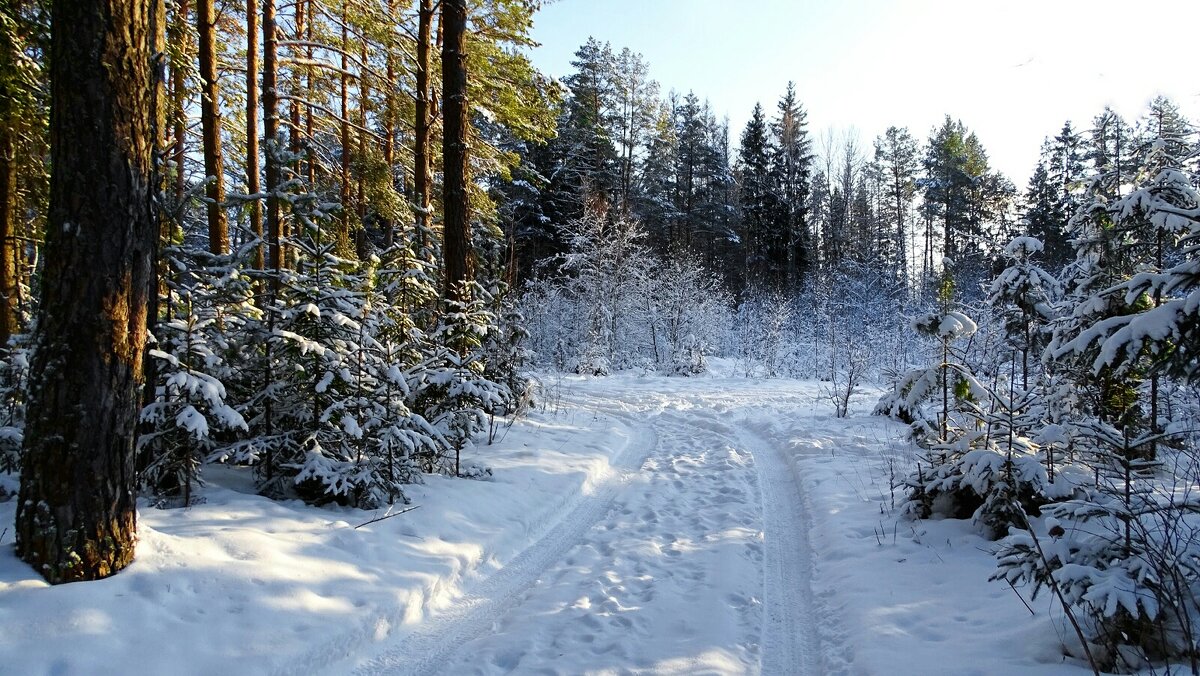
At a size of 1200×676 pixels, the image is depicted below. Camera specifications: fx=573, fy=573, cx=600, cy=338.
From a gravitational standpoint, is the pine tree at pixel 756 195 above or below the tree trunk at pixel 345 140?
above

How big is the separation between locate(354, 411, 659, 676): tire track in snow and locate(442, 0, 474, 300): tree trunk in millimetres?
3964

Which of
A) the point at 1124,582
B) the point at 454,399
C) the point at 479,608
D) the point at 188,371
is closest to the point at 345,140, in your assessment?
the point at 454,399

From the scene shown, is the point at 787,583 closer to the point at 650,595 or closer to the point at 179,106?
the point at 650,595

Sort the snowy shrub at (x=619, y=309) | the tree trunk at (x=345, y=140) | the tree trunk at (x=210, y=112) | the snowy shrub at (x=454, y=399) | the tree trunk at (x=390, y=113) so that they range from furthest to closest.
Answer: the snowy shrub at (x=619, y=309), the tree trunk at (x=390, y=113), the tree trunk at (x=345, y=140), the tree trunk at (x=210, y=112), the snowy shrub at (x=454, y=399)

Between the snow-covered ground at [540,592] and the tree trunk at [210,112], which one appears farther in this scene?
the tree trunk at [210,112]

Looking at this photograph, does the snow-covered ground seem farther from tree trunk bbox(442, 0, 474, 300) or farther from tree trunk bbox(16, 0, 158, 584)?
tree trunk bbox(442, 0, 474, 300)

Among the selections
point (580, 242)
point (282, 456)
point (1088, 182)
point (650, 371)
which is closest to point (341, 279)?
point (282, 456)

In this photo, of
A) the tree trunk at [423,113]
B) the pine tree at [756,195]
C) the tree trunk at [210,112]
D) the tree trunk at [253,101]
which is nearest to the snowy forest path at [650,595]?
the tree trunk at [210,112]

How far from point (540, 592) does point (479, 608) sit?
0.45 meters

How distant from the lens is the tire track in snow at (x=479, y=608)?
341 cm

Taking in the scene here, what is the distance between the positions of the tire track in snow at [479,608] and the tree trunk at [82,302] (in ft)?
5.68

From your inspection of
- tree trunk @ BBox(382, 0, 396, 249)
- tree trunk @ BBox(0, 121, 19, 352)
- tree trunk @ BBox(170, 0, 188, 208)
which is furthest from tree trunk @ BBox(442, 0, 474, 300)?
tree trunk @ BBox(0, 121, 19, 352)

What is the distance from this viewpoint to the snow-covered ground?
3082 mm

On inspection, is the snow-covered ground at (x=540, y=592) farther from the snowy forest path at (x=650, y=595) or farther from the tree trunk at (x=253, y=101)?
the tree trunk at (x=253, y=101)
